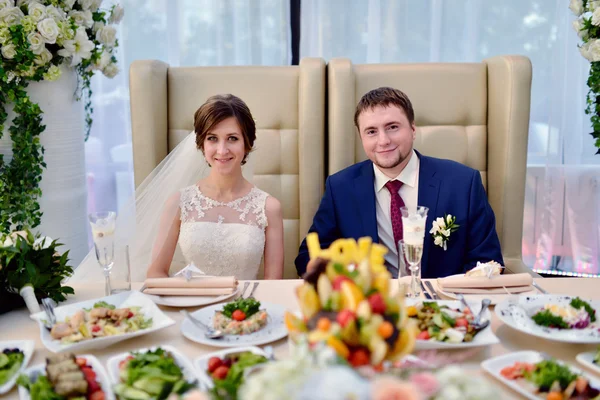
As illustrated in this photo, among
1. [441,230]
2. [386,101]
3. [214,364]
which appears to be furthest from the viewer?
[386,101]

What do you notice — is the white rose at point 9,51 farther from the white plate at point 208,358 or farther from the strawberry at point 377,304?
the strawberry at point 377,304

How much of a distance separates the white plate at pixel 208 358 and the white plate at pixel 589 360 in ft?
2.13

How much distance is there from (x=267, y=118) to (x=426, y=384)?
2.21m

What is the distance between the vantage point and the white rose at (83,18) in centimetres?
269

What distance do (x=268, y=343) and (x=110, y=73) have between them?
2029 millimetres

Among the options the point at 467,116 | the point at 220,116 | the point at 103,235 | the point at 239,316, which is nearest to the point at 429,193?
the point at 467,116

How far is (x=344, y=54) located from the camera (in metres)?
3.63

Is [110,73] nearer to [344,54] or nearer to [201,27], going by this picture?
[201,27]

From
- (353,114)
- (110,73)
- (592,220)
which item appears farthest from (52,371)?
(592,220)

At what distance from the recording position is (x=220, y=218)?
2488 mm

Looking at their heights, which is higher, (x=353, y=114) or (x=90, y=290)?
(x=353, y=114)

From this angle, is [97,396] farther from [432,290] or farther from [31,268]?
[432,290]

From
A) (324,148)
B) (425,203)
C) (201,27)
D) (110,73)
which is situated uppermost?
(201,27)

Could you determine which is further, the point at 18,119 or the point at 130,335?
the point at 18,119
